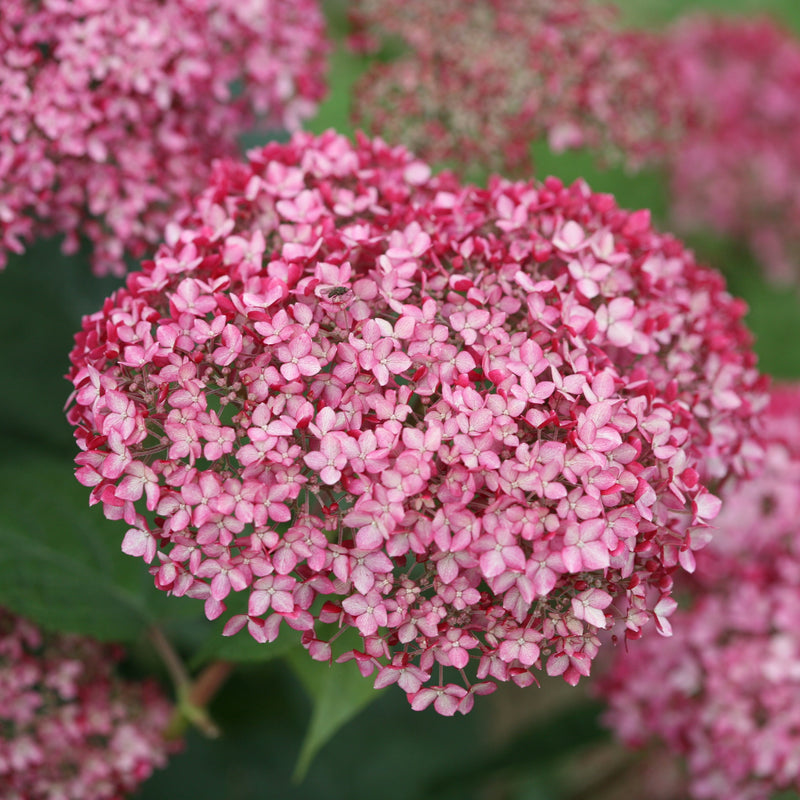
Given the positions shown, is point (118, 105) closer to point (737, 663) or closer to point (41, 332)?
point (41, 332)

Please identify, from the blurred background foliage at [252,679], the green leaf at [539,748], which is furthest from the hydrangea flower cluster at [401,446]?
the green leaf at [539,748]

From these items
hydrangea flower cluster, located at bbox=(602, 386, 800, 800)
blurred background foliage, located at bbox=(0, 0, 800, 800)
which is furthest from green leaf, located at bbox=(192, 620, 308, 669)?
hydrangea flower cluster, located at bbox=(602, 386, 800, 800)

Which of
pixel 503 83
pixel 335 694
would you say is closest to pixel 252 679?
pixel 335 694

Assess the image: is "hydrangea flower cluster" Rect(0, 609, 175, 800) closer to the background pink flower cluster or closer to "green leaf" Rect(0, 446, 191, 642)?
"green leaf" Rect(0, 446, 191, 642)

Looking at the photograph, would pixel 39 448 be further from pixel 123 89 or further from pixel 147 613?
pixel 123 89

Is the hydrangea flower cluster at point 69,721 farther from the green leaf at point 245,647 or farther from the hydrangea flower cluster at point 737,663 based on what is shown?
the hydrangea flower cluster at point 737,663

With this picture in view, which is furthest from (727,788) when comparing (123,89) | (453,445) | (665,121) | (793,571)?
(123,89)
